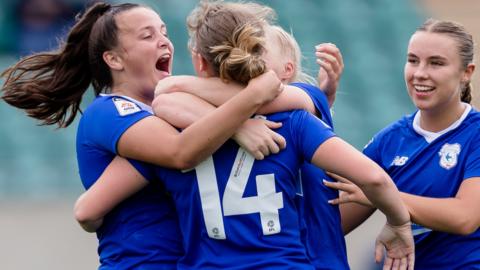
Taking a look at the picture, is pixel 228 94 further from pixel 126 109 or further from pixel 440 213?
pixel 440 213

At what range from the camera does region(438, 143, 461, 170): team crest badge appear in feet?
13.2

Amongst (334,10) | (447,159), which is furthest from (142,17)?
(334,10)

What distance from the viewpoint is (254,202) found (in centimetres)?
354

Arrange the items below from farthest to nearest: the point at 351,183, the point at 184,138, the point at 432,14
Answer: the point at 432,14, the point at 351,183, the point at 184,138

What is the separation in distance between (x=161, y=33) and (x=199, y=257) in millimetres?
895

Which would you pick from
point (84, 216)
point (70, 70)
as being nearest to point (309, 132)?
point (84, 216)

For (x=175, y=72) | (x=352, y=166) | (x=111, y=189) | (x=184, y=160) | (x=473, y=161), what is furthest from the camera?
(x=175, y=72)

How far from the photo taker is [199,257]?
365 centimetres

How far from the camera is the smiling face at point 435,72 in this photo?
160 inches

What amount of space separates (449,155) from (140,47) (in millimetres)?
1190

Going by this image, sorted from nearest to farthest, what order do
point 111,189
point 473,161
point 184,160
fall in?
point 184,160 < point 111,189 < point 473,161

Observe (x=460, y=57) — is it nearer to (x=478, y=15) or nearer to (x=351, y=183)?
(x=351, y=183)

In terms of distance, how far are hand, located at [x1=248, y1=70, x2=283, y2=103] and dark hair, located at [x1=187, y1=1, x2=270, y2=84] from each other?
2 cm

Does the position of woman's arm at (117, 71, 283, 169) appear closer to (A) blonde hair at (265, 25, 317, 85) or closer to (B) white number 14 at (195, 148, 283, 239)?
(B) white number 14 at (195, 148, 283, 239)
